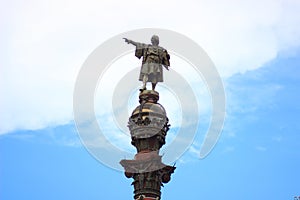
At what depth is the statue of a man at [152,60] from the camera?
4322 cm

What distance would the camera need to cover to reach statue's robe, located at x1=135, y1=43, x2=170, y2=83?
43188mm

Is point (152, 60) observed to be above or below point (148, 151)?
above

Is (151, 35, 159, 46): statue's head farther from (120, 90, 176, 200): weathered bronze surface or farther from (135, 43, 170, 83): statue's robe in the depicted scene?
(120, 90, 176, 200): weathered bronze surface

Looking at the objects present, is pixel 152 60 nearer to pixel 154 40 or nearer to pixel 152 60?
pixel 152 60

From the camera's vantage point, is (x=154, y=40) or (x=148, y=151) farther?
(x=154, y=40)

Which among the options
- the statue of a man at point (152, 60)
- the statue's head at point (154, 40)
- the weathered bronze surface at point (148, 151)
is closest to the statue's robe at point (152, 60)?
the statue of a man at point (152, 60)

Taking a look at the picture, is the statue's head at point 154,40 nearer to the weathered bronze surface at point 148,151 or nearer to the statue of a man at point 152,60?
the statue of a man at point 152,60

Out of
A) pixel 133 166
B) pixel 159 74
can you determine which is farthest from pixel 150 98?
pixel 133 166

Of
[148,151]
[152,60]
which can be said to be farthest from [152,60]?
[148,151]

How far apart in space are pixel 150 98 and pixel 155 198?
251 inches

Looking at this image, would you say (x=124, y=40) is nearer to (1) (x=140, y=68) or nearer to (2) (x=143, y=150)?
(1) (x=140, y=68)

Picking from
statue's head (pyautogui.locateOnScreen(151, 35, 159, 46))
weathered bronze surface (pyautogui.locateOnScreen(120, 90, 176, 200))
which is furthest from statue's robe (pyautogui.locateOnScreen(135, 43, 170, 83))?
weathered bronze surface (pyautogui.locateOnScreen(120, 90, 176, 200))

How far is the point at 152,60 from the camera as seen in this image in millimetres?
43250

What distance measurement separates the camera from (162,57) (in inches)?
1715
